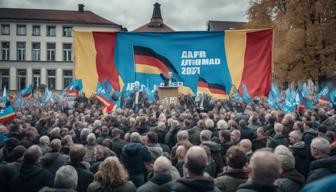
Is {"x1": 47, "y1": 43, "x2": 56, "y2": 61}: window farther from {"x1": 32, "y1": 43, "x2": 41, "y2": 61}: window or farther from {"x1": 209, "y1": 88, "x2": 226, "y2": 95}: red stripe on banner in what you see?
{"x1": 209, "y1": 88, "x2": 226, "y2": 95}: red stripe on banner

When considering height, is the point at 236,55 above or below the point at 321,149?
above

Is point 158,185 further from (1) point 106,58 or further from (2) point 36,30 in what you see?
(2) point 36,30

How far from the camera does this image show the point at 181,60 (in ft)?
31.7

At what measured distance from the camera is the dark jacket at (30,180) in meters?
4.77

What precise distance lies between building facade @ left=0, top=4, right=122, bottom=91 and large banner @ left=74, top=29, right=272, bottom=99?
48.1 meters

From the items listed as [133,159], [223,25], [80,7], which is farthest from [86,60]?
[223,25]

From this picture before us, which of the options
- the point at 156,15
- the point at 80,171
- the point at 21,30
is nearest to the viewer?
the point at 80,171

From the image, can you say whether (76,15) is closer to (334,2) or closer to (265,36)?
(334,2)

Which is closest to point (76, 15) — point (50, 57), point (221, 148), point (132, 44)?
point (50, 57)

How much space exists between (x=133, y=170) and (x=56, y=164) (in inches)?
48.6

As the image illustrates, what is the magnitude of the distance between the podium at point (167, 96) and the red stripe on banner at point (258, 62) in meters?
4.44

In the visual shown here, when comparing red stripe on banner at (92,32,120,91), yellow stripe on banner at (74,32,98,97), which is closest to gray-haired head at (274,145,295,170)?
red stripe on banner at (92,32,120,91)

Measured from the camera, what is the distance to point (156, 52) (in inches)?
389

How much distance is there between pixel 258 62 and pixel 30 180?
646 cm
